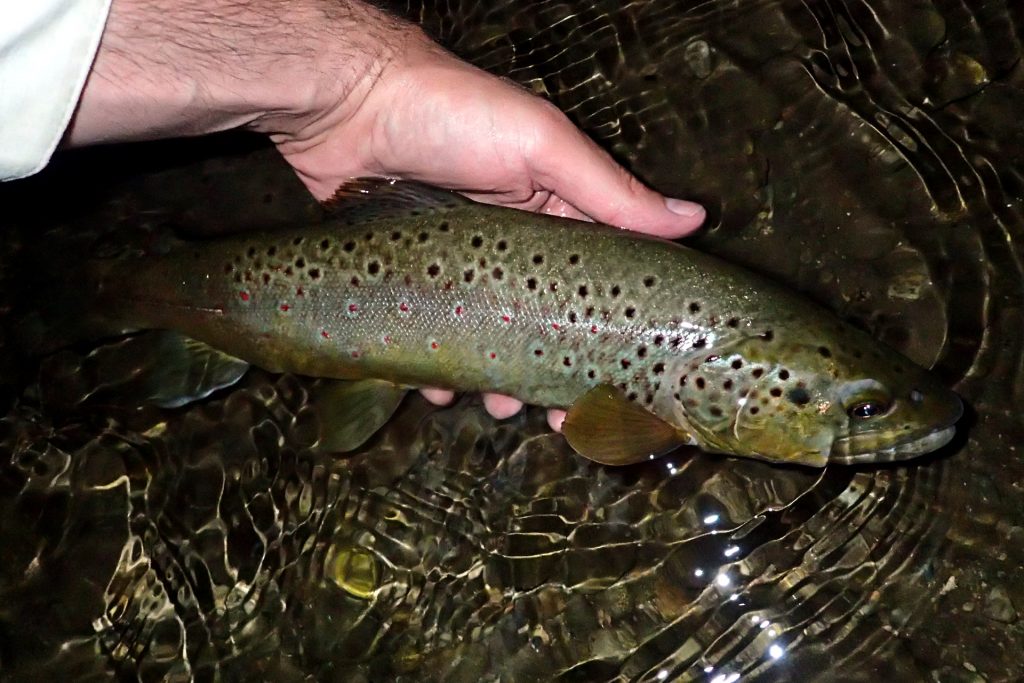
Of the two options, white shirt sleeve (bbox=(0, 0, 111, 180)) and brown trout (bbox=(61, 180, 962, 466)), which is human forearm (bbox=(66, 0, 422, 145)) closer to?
white shirt sleeve (bbox=(0, 0, 111, 180))

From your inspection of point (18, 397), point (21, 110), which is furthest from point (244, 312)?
point (18, 397)

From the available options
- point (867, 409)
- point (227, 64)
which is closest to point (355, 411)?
point (227, 64)

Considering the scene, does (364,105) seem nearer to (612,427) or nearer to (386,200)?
(386,200)

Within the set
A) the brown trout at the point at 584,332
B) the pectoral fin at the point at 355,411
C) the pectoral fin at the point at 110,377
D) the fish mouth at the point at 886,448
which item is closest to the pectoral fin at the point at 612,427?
the brown trout at the point at 584,332

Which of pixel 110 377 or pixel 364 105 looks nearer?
pixel 364 105

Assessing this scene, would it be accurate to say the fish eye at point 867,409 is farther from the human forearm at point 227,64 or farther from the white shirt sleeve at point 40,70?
the white shirt sleeve at point 40,70

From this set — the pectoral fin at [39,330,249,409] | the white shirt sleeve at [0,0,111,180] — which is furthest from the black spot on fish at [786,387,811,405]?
the white shirt sleeve at [0,0,111,180]
